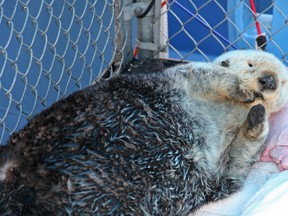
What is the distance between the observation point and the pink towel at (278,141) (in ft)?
6.37

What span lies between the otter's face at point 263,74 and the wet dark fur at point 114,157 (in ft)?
0.54

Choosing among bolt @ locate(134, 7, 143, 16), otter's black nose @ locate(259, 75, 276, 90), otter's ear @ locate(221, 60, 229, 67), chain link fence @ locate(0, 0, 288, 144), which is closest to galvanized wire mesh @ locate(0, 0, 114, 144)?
chain link fence @ locate(0, 0, 288, 144)

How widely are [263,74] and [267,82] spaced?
4cm

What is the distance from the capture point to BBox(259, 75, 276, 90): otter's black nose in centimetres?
187

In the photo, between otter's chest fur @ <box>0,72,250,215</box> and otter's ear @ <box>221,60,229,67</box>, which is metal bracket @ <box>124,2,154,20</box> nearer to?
otter's ear @ <box>221,60,229,67</box>

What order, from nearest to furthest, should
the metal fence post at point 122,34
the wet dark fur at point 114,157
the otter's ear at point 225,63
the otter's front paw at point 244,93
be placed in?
the wet dark fur at point 114,157 < the otter's front paw at point 244,93 < the otter's ear at point 225,63 < the metal fence post at point 122,34

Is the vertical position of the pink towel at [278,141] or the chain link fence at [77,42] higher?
the chain link fence at [77,42]

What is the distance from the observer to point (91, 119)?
1.54 m

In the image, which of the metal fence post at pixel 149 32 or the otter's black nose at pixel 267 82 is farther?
the metal fence post at pixel 149 32

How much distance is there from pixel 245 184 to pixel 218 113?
30 centimetres

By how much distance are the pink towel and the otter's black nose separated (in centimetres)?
23

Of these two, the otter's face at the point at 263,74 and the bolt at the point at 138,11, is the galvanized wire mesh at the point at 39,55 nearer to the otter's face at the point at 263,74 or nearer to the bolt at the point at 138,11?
the bolt at the point at 138,11

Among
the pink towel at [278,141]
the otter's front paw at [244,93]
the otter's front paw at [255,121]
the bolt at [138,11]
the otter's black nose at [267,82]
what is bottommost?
the pink towel at [278,141]

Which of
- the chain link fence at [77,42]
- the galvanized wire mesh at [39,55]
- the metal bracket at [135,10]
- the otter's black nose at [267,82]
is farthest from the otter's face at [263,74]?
the galvanized wire mesh at [39,55]
